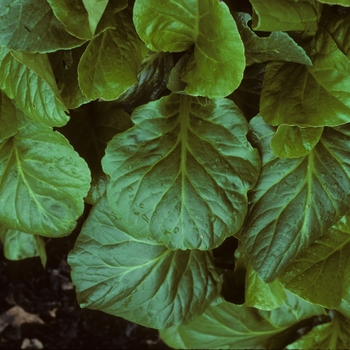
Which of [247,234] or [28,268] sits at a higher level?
[247,234]

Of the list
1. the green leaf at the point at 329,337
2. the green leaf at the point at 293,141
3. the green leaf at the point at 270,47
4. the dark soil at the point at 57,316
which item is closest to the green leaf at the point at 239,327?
the green leaf at the point at 329,337

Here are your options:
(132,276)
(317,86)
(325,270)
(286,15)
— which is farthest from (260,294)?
(286,15)

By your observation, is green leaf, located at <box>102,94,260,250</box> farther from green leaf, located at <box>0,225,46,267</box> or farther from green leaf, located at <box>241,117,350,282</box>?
green leaf, located at <box>0,225,46,267</box>

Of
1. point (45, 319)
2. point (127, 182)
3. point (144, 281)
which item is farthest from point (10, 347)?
point (127, 182)

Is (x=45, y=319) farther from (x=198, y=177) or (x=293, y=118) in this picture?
(x=293, y=118)

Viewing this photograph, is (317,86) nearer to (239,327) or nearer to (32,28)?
(32,28)
